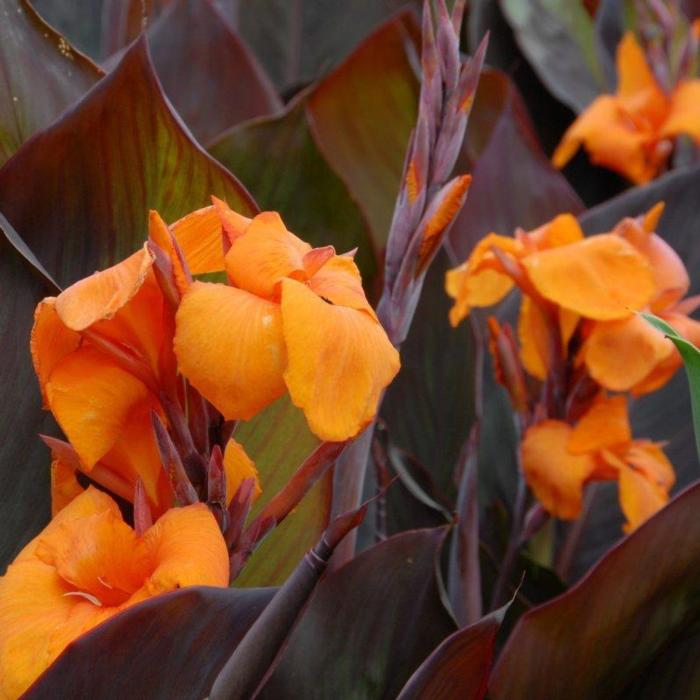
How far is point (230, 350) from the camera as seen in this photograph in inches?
16.9

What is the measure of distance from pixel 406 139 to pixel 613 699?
70 centimetres

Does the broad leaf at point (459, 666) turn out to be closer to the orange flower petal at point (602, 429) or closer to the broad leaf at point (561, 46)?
the orange flower petal at point (602, 429)

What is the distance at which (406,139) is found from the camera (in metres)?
1.21

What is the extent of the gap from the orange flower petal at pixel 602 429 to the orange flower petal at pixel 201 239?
0.32 m

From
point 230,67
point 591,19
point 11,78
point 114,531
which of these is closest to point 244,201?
point 11,78

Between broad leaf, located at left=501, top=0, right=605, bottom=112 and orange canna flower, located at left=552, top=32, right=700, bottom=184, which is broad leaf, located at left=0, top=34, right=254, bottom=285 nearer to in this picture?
orange canna flower, located at left=552, top=32, right=700, bottom=184

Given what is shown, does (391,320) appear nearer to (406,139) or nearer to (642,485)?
(642,485)

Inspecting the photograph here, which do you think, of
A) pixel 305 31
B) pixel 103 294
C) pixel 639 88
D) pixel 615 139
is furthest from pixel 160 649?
pixel 305 31

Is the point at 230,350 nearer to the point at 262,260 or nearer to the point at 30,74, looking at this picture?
the point at 262,260

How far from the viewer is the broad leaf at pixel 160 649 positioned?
0.44 m

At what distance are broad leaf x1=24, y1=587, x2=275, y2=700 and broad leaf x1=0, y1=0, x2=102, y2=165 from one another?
40 centimetres

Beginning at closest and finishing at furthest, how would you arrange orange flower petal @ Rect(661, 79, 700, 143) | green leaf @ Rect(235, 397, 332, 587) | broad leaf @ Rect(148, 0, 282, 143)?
green leaf @ Rect(235, 397, 332, 587), broad leaf @ Rect(148, 0, 282, 143), orange flower petal @ Rect(661, 79, 700, 143)

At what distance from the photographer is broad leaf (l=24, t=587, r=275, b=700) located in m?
0.44

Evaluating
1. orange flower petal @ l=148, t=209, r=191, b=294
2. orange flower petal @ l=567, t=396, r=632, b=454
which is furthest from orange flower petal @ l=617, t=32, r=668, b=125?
orange flower petal @ l=148, t=209, r=191, b=294
